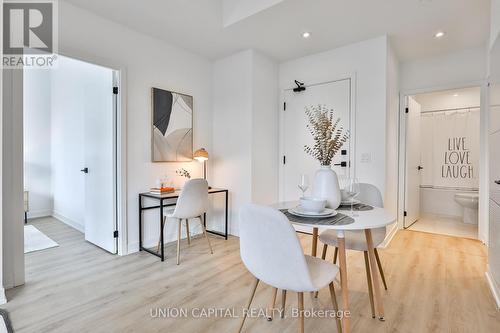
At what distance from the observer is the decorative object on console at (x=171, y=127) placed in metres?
3.16

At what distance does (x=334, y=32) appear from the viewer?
302cm

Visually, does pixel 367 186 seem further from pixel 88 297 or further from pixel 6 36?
pixel 6 36

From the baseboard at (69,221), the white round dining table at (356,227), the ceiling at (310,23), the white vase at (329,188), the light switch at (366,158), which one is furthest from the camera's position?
the baseboard at (69,221)

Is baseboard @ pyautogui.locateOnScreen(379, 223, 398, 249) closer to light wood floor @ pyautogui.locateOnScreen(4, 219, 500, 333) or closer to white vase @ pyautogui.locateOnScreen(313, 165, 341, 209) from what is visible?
light wood floor @ pyautogui.locateOnScreen(4, 219, 500, 333)

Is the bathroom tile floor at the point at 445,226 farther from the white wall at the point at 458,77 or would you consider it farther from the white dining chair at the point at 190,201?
the white dining chair at the point at 190,201

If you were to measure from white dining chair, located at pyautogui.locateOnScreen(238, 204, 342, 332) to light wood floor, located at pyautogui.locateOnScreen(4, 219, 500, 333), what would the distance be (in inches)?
22.2

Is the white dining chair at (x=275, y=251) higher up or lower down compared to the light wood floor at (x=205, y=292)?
higher up

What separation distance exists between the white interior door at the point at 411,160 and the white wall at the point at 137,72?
3069 mm

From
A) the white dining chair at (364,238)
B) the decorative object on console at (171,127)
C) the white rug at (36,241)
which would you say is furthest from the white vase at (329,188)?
the white rug at (36,241)

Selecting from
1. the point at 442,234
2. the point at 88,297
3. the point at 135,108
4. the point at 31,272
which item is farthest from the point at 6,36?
the point at 442,234

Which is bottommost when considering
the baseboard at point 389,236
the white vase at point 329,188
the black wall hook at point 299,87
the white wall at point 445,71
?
the baseboard at point 389,236

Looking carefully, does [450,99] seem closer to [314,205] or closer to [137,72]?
[314,205]

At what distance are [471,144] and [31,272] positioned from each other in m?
6.39

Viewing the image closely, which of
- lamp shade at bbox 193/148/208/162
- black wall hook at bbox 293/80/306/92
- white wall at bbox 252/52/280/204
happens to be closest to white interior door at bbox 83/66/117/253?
lamp shade at bbox 193/148/208/162
